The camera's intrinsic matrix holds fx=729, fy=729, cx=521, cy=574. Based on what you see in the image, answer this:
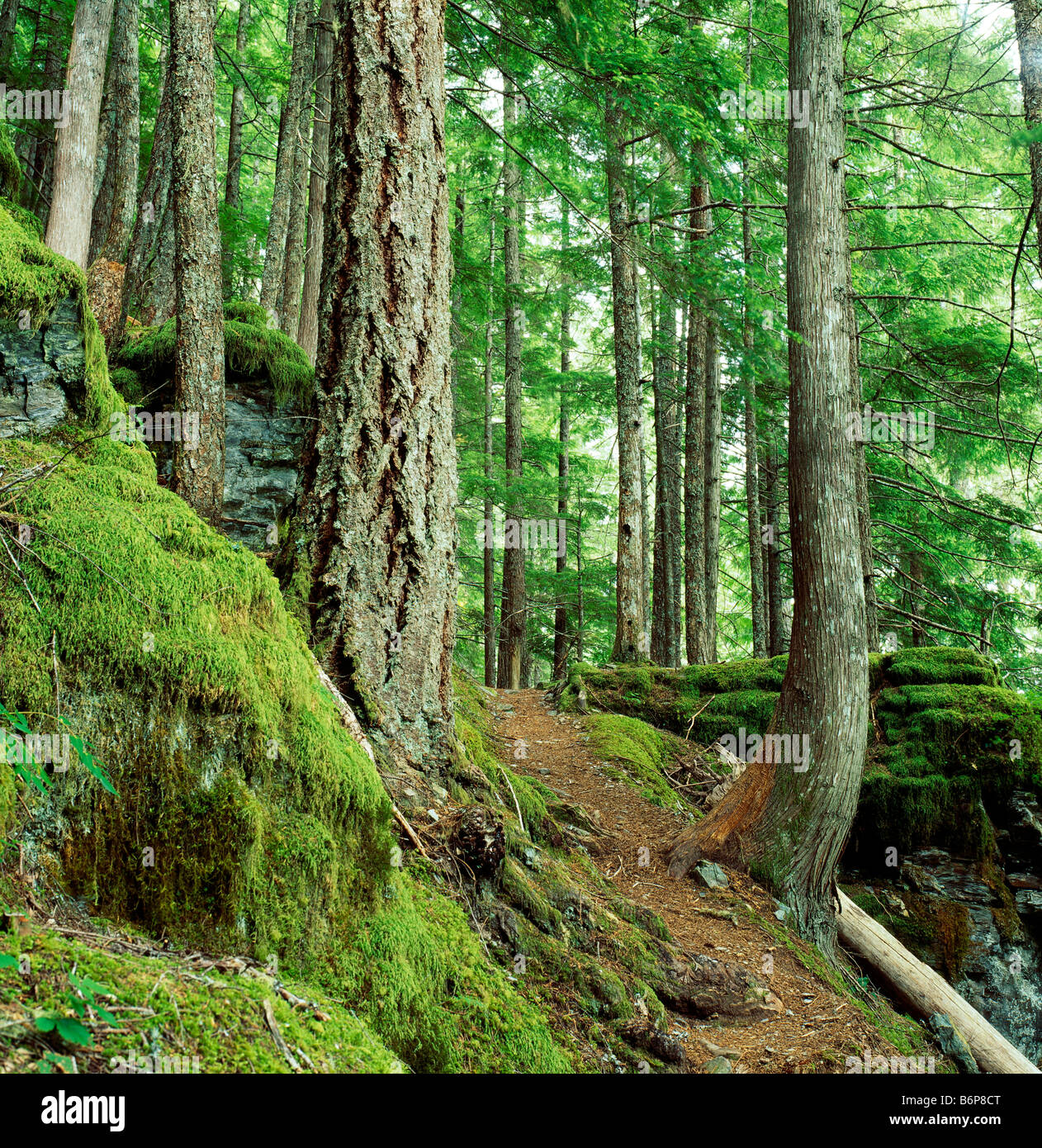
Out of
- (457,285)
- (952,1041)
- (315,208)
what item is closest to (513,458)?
(457,285)

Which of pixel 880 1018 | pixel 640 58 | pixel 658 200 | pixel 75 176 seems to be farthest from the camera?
pixel 658 200

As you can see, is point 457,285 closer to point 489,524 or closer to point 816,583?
point 489,524

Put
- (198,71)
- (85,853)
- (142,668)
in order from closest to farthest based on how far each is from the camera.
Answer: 1. (85,853)
2. (142,668)
3. (198,71)

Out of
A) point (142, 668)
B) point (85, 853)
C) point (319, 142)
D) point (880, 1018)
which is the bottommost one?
point (880, 1018)

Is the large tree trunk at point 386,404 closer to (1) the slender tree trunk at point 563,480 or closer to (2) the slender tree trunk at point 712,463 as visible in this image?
(2) the slender tree trunk at point 712,463

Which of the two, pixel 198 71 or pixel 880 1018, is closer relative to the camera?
pixel 880 1018

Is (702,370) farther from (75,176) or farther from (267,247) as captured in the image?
(75,176)

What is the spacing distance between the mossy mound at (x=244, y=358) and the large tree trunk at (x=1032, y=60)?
685cm

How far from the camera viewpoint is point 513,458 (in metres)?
16.3

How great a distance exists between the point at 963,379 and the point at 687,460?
205 inches

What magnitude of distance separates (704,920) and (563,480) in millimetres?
14949

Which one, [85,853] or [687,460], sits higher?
[687,460]

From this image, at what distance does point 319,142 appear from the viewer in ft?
38.1
